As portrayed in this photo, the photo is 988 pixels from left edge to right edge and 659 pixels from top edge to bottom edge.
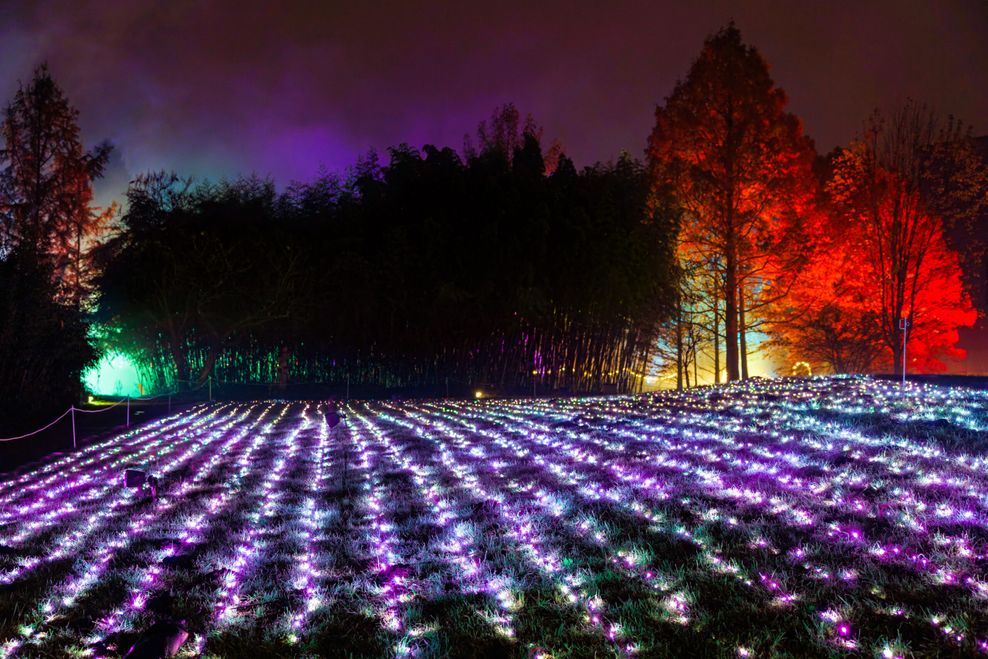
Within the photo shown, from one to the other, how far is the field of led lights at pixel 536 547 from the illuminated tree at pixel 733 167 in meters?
7.51

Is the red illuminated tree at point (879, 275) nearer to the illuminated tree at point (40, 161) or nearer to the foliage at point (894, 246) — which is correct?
the foliage at point (894, 246)

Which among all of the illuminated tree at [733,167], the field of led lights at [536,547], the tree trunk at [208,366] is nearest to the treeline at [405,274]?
the tree trunk at [208,366]

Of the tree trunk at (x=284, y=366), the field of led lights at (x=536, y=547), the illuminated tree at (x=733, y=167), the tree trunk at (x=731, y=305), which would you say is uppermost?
the illuminated tree at (x=733, y=167)

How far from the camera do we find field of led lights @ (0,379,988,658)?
232cm

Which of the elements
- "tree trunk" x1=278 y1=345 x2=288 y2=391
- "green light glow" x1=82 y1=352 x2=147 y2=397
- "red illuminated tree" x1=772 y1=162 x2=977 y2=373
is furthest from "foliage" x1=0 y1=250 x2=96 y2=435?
"red illuminated tree" x1=772 y1=162 x2=977 y2=373

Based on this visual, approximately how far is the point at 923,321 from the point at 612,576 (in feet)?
48.6

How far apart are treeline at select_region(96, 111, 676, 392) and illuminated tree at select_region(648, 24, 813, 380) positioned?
819 millimetres

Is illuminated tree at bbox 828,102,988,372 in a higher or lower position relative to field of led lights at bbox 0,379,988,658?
higher

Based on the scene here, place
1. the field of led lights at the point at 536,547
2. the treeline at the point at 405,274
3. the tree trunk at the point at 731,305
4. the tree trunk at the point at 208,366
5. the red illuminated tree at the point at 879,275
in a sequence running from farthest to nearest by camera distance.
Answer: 1. the tree trunk at the point at 208,366
2. the red illuminated tree at the point at 879,275
3. the tree trunk at the point at 731,305
4. the treeline at the point at 405,274
5. the field of led lights at the point at 536,547

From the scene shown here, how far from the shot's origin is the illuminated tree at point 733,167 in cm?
1282

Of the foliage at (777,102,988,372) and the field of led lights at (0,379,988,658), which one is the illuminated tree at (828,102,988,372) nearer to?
the foliage at (777,102,988,372)

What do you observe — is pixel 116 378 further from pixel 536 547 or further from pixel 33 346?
pixel 536 547

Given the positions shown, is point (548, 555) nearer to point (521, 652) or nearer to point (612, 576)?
point (612, 576)

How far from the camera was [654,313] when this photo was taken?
14.5m
